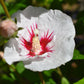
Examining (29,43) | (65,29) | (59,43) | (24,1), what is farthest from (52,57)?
(24,1)

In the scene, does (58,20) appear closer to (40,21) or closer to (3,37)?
(40,21)

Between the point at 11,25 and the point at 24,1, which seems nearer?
the point at 11,25

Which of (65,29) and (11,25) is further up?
(11,25)

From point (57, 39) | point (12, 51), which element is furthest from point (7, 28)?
point (57, 39)

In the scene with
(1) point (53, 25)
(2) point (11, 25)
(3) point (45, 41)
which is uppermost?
(2) point (11, 25)

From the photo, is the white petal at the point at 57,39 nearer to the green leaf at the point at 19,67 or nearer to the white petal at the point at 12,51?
the white petal at the point at 12,51

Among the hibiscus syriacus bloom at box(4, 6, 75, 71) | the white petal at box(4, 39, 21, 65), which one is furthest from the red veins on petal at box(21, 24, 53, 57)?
the white petal at box(4, 39, 21, 65)

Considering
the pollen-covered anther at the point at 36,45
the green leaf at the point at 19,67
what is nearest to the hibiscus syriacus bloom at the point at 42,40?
the pollen-covered anther at the point at 36,45

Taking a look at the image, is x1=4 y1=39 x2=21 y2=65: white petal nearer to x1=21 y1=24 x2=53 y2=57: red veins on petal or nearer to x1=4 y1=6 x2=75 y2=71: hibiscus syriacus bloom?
x1=4 y1=6 x2=75 y2=71: hibiscus syriacus bloom
